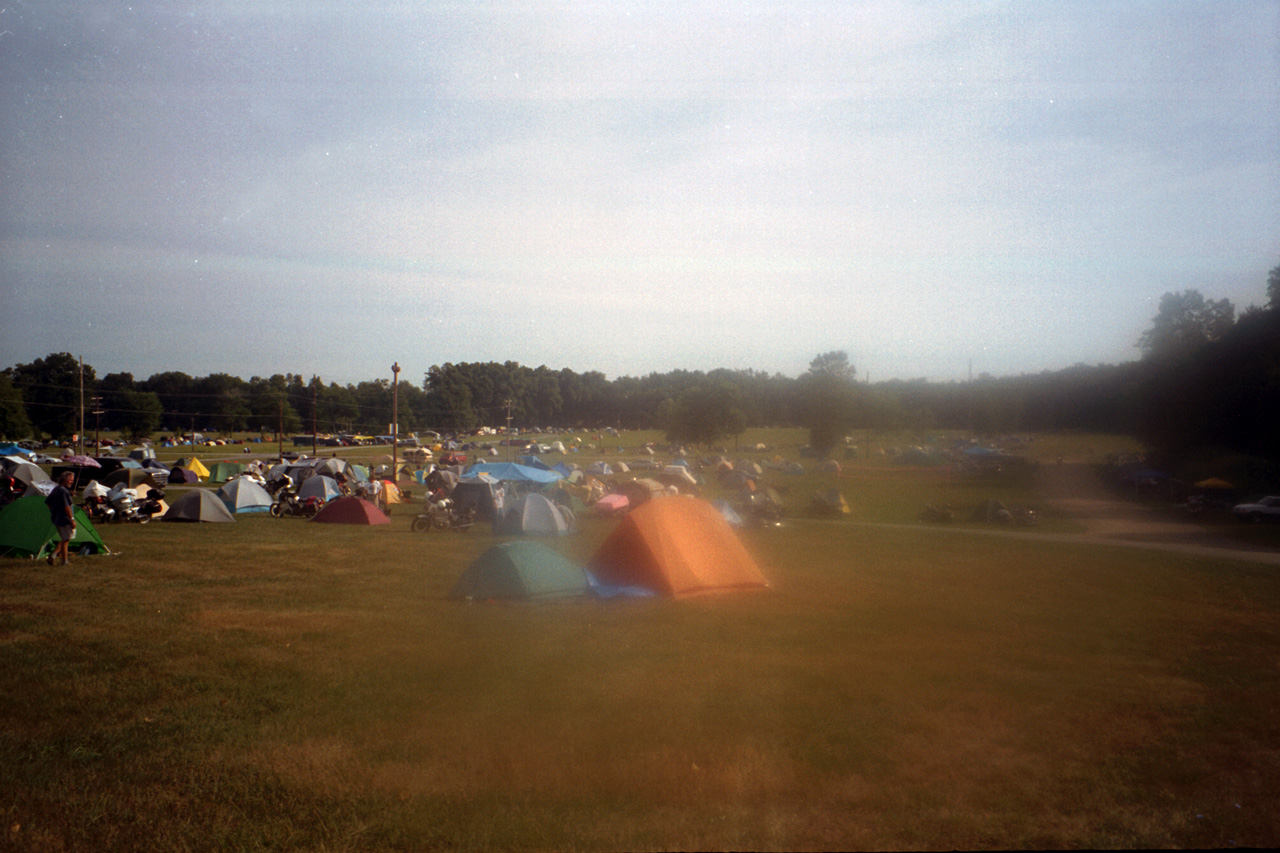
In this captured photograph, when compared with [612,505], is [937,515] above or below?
below

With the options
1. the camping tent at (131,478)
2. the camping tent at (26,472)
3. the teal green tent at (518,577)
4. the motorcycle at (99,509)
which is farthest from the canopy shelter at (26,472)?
the teal green tent at (518,577)

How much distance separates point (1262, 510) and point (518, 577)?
28.5 meters

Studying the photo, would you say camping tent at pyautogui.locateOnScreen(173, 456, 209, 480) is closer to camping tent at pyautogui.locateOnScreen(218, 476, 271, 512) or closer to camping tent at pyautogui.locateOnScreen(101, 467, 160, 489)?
camping tent at pyautogui.locateOnScreen(101, 467, 160, 489)

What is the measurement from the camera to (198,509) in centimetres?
2342

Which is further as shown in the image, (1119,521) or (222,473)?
(222,473)

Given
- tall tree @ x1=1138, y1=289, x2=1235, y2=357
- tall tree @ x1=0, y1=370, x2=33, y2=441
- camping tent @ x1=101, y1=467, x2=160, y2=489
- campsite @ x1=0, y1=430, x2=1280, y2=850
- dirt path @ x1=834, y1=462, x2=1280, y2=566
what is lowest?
dirt path @ x1=834, y1=462, x2=1280, y2=566

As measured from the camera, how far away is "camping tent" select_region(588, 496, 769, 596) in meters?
11.8

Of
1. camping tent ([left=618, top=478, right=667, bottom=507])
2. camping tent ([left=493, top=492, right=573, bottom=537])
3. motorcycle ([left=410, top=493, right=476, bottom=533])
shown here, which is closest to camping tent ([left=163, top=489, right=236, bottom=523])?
motorcycle ([left=410, top=493, right=476, bottom=533])

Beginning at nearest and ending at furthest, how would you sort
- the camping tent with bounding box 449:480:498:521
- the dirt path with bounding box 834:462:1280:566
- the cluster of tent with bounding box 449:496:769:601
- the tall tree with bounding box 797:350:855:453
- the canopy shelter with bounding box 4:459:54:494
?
the cluster of tent with bounding box 449:496:769:601 → the dirt path with bounding box 834:462:1280:566 → the camping tent with bounding box 449:480:498:521 → the canopy shelter with bounding box 4:459:54:494 → the tall tree with bounding box 797:350:855:453

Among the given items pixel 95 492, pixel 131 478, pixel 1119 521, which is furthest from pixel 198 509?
pixel 1119 521

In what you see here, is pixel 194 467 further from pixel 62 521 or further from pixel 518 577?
pixel 518 577

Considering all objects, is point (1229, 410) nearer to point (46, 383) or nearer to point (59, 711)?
point (59, 711)

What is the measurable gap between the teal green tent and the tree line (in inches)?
912

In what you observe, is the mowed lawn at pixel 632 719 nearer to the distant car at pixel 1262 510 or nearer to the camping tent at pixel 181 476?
the distant car at pixel 1262 510
